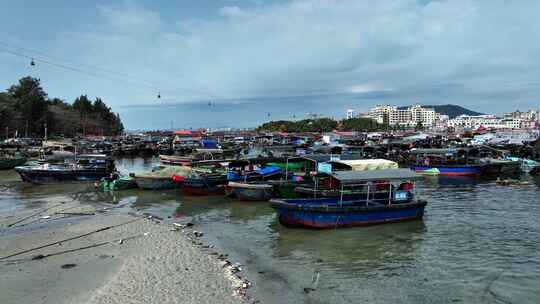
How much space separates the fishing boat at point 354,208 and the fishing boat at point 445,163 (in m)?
20.8

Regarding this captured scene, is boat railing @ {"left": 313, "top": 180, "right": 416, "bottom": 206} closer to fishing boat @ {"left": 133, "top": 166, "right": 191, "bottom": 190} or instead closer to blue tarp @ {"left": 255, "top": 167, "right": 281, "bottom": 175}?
blue tarp @ {"left": 255, "top": 167, "right": 281, "bottom": 175}

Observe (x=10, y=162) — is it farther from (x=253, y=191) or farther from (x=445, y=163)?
(x=445, y=163)

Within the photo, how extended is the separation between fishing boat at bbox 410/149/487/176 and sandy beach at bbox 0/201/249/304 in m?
29.5

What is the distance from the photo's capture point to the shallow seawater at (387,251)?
11891 mm

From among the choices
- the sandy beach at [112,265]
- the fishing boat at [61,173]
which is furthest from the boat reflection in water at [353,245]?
the fishing boat at [61,173]

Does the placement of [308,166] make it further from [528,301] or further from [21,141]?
[21,141]

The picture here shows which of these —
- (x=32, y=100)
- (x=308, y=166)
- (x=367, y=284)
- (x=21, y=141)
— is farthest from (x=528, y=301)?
(x=32, y=100)

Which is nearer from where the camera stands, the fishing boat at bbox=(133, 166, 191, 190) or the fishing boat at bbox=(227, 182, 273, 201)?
the fishing boat at bbox=(227, 182, 273, 201)

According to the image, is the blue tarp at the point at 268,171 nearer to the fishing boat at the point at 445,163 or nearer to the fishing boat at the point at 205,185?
the fishing boat at the point at 205,185

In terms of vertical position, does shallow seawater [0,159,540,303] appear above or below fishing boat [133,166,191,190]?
below

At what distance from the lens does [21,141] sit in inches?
2576

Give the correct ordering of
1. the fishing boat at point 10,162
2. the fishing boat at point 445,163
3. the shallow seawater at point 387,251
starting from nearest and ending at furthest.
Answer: the shallow seawater at point 387,251 → the fishing boat at point 445,163 → the fishing boat at point 10,162

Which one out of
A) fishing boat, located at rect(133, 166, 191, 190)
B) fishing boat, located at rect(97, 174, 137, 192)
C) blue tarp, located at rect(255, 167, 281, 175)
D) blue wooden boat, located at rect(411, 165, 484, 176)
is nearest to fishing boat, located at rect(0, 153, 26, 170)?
fishing boat, located at rect(97, 174, 137, 192)

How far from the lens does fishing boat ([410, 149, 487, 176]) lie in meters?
39.1
